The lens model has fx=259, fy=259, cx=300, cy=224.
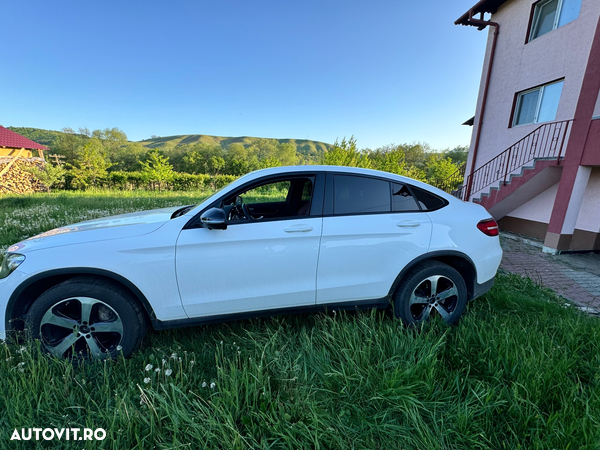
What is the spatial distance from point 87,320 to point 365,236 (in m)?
2.30

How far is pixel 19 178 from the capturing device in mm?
17609

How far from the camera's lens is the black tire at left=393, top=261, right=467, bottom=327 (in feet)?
8.02

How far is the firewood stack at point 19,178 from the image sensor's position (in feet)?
55.1

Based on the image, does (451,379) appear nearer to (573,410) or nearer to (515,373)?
(515,373)

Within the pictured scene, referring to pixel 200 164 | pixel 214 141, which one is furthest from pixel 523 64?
pixel 214 141

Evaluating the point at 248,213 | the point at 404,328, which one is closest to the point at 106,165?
the point at 248,213

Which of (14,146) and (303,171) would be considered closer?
(303,171)

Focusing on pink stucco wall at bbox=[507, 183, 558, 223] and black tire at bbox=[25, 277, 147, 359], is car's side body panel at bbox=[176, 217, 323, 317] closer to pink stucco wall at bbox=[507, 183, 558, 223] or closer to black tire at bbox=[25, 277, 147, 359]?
black tire at bbox=[25, 277, 147, 359]

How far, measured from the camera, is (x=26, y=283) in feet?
6.15

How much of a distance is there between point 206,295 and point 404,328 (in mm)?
1848

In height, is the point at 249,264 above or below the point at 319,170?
below

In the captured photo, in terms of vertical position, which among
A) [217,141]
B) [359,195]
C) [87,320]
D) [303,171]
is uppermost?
[217,141]

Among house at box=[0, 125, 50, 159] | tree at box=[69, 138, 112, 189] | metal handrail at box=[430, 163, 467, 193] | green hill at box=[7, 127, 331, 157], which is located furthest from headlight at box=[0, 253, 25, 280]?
green hill at box=[7, 127, 331, 157]

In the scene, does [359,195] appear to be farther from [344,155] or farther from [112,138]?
[112,138]
